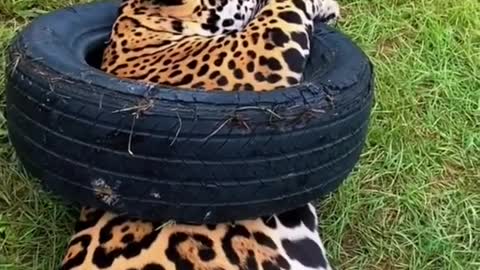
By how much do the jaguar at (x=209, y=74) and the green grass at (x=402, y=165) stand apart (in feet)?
1.00

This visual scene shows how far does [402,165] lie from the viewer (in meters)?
3.71

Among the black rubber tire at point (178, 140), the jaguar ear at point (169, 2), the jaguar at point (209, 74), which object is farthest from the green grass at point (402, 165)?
the jaguar ear at point (169, 2)

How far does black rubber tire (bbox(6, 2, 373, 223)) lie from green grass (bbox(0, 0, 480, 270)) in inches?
17.4

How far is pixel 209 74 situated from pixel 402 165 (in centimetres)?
95

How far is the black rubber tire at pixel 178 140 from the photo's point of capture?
266 centimetres

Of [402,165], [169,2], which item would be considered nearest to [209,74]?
[169,2]

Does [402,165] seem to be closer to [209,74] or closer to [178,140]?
[209,74]

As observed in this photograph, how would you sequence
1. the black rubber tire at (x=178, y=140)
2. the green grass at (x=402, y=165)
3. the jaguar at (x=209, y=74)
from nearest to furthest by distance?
the black rubber tire at (x=178, y=140) < the jaguar at (x=209, y=74) < the green grass at (x=402, y=165)

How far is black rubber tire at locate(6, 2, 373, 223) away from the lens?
2.66 m

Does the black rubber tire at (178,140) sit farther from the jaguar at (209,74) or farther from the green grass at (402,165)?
the green grass at (402,165)

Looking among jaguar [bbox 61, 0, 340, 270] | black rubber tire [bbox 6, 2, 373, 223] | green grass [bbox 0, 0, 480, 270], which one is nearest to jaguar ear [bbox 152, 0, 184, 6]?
jaguar [bbox 61, 0, 340, 270]

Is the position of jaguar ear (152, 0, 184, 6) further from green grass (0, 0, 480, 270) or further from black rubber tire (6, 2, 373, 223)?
green grass (0, 0, 480, 270)

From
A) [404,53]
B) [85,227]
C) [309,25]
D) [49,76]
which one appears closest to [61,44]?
[49,76]

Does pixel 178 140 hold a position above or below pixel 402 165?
above
